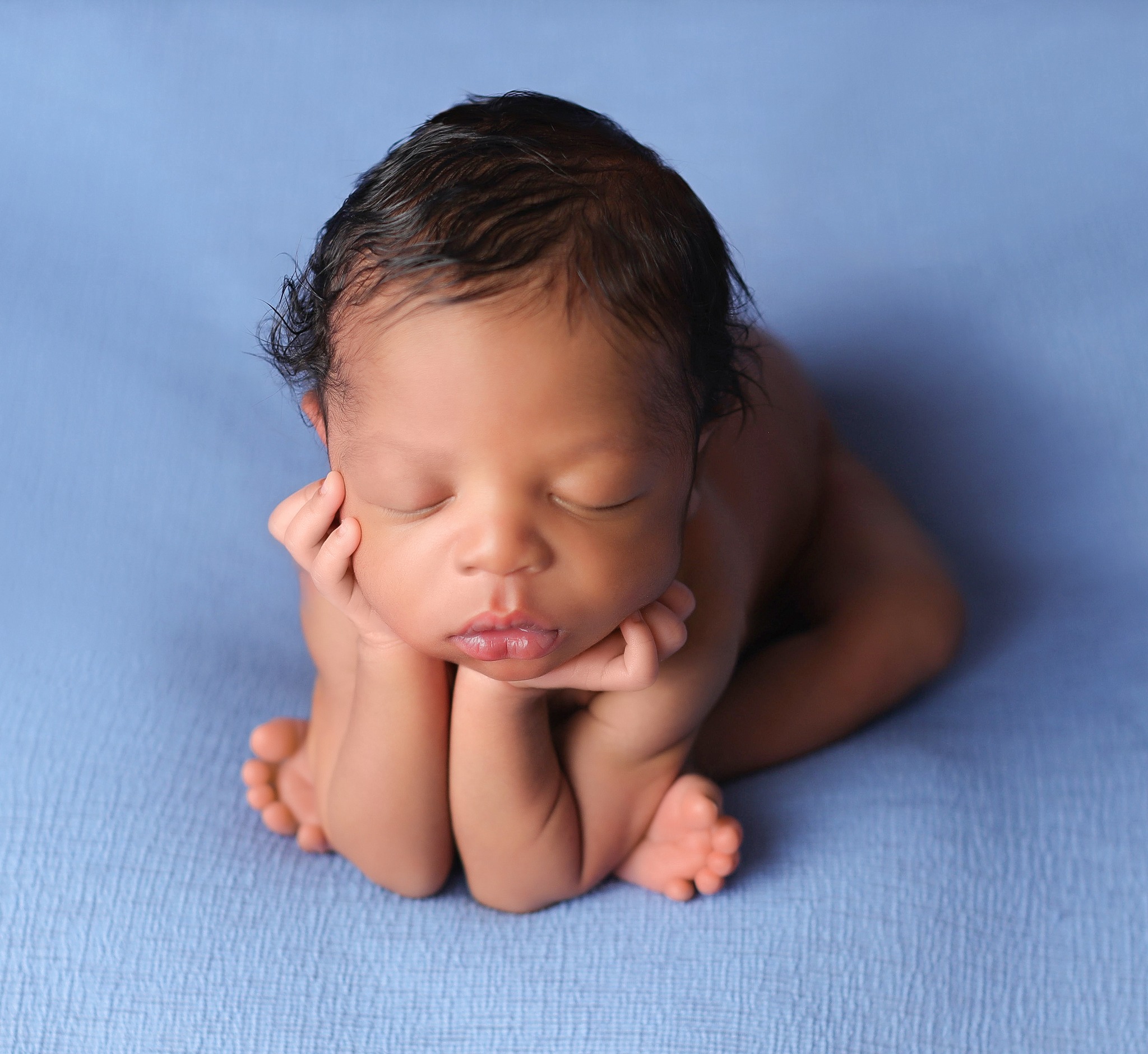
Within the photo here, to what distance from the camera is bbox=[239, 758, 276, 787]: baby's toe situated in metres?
1.13

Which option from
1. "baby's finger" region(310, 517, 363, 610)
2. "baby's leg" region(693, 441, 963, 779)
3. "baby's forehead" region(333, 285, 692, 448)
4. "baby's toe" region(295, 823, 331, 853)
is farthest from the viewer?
"baby's leg" region(693, 441, 963, 779)

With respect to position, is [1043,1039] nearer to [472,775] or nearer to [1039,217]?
[472,775]

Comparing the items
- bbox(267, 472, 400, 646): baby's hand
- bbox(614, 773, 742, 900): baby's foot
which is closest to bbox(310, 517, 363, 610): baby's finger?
bbox(267, 472, 400, 646): baby's hand

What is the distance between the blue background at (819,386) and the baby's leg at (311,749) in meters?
0.03

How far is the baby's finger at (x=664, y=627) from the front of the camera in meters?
0.96

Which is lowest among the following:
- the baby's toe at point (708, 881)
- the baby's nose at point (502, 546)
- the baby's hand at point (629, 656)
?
the baby's toe at point (708, 881)

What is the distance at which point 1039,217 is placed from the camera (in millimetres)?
1591

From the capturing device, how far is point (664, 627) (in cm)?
96

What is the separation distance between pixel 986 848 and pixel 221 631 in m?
0.78

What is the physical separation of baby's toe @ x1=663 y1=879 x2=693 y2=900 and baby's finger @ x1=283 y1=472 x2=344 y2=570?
398 millimetres

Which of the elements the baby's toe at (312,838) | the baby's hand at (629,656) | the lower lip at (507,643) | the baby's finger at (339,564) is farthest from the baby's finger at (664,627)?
the baby's toe at (312,838)

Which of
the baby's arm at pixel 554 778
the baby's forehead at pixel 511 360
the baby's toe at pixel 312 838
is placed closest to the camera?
the baby's forehead at pixel 511 360

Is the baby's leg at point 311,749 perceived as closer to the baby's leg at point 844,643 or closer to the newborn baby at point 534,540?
the newborn baby at point 534,540

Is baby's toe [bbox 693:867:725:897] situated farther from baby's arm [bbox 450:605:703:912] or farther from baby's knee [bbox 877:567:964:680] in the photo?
baby's knee [bbox 877:567:964:680]
